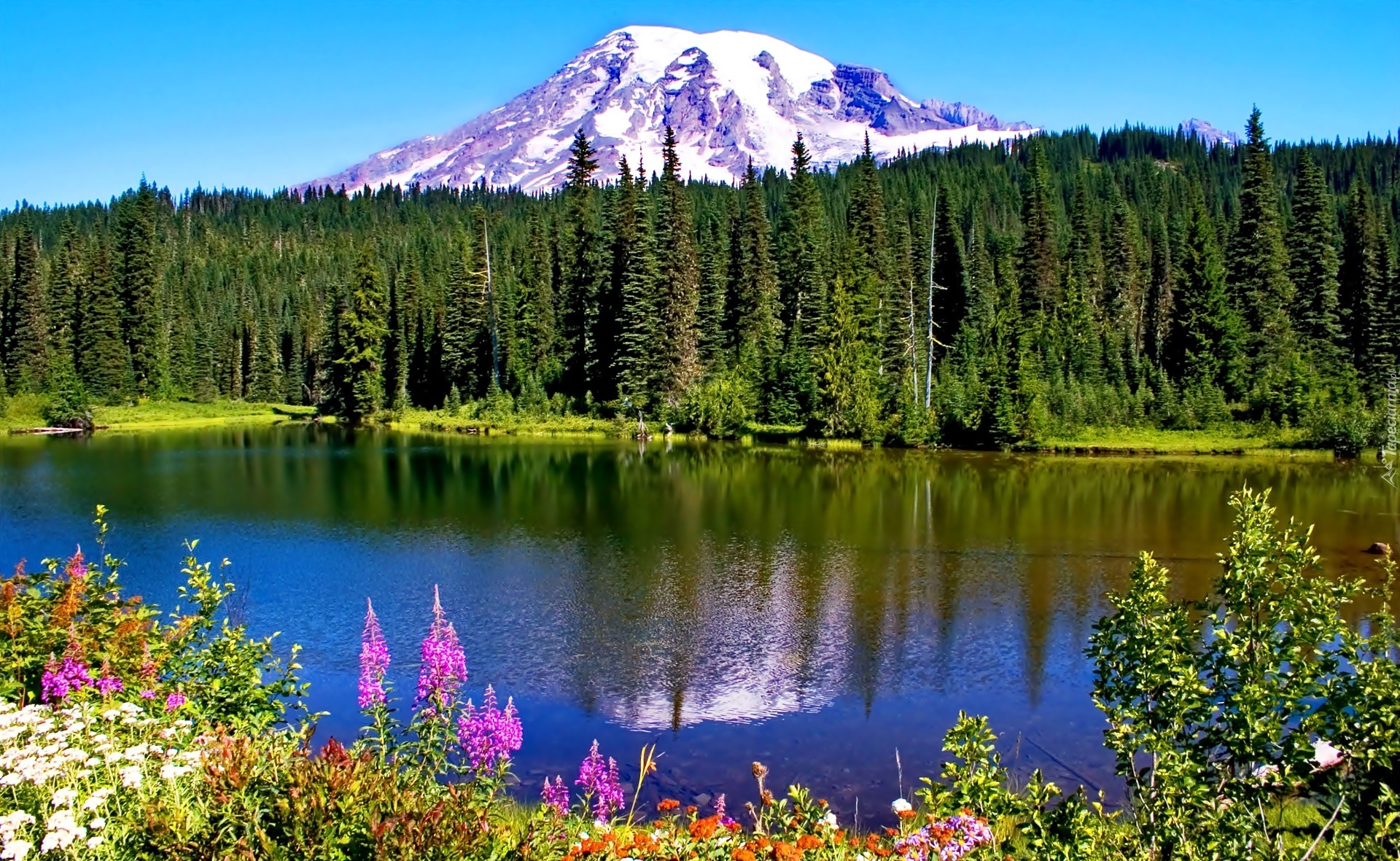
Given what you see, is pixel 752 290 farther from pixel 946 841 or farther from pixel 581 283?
pixel 946 841

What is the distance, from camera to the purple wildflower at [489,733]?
7.98m

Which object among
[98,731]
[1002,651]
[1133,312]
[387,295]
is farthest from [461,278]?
[98,731]

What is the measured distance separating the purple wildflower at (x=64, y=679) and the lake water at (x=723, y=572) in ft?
17.1

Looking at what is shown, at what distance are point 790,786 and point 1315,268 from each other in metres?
66.5

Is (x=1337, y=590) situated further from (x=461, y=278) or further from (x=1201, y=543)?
(x=461, y=278)

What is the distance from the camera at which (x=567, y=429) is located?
220 feet

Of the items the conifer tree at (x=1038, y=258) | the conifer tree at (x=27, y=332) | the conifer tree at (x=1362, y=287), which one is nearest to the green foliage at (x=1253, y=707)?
the conifer tree at (x=1362, y=287)

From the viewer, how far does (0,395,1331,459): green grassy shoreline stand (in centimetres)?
5269

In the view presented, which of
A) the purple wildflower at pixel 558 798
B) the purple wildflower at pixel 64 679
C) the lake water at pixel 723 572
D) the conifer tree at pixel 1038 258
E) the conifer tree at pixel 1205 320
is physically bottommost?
the lake water at pixel 723 572

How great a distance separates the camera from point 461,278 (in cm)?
7938

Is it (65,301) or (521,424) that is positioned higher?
(65,301)

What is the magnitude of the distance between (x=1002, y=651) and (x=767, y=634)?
435 cm

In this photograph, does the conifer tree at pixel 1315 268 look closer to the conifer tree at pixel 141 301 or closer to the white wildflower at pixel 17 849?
the white wildflower at pixel 17 849

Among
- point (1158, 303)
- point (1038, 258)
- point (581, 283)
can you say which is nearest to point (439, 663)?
point (1038, 258)
